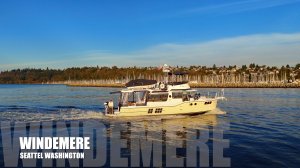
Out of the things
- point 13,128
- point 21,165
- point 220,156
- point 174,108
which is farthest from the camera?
point 174,108

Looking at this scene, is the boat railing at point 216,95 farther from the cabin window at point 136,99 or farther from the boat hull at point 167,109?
the cabin window at point 136,99

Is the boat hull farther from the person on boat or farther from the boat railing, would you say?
the boat railing

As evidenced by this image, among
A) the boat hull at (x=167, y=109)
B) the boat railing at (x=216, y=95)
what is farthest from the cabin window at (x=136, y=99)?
the boat railing at (x=216, y=95)

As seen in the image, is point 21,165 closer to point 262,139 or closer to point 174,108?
point 262,139

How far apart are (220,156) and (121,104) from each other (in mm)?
23834

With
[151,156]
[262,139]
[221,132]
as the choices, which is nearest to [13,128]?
[151,156]

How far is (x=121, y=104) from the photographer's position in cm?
4519

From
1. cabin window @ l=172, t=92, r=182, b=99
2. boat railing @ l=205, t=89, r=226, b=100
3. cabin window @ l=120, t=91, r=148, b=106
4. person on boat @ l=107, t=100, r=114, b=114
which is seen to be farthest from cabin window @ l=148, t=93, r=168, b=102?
boat railing @ l=205, t=89, r=226, b=100

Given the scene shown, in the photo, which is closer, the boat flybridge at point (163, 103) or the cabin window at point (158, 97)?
the boat flybridge at point (163, 103)

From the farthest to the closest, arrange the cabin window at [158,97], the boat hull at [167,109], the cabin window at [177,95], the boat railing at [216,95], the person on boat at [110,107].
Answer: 1. the boat railing at [216,95]
2. the cabin window at [177,95]
3. the cabin window at [158,97]
4. the person on boat at [110,107]
5. the boat hull at [167,109]

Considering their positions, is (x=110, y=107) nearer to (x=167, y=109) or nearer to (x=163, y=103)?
(x=163, y=103)

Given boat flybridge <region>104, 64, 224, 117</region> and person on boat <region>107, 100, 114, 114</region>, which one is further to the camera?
person on boat <region>107, 100, 114, 114</region>

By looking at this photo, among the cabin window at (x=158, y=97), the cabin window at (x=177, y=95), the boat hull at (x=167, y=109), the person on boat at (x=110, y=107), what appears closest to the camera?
the boat hull at (x=167, y=109)

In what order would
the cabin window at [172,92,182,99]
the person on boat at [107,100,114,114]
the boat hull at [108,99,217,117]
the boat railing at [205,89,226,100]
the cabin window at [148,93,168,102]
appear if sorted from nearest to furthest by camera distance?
the boat hull at [108,99,217,117]
the person on boat at [107,100,114,114]
the cabin window at [148,93,168,102]
the cabin window at [172,92,182,99]
the boat railing at [205,89,226,100]
